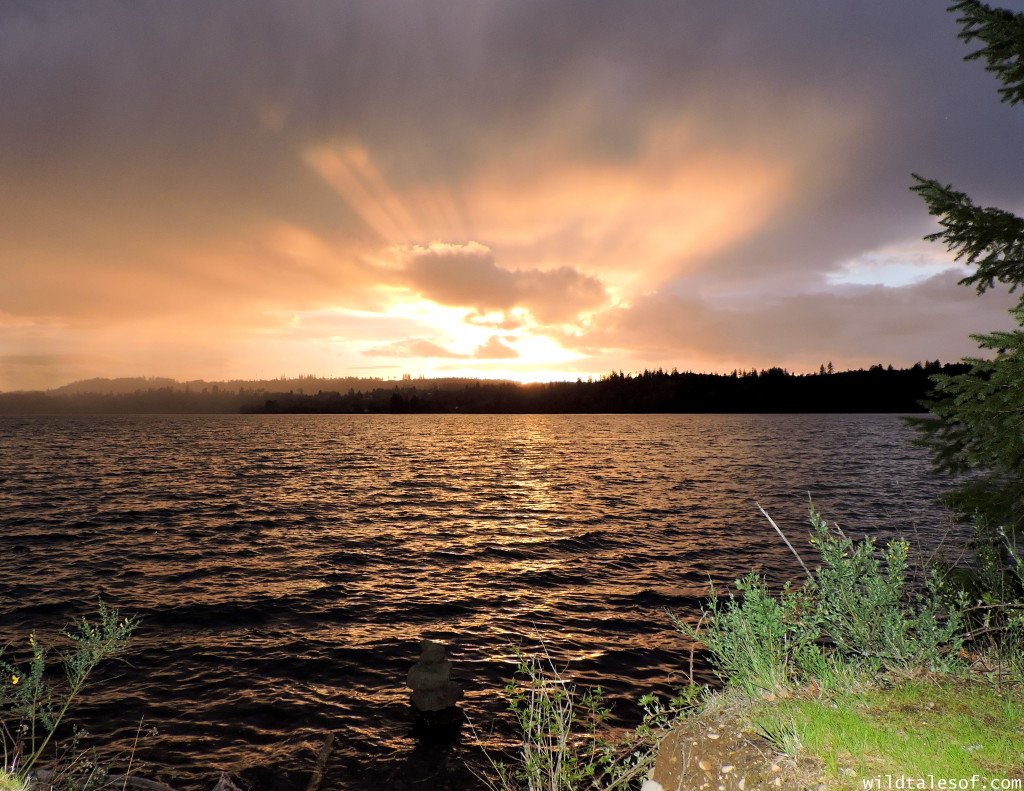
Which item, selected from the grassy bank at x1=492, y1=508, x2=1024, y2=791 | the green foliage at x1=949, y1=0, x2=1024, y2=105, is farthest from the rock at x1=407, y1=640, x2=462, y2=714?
the green foliage at x1=949, y1=0, x2=1024, y2=105

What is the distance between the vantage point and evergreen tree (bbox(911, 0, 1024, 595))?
766 cm

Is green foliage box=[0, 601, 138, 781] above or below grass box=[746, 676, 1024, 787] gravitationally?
below

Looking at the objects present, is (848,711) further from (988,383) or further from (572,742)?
(572,742)

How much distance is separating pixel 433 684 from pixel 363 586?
10.7 m

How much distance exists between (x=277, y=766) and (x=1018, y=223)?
17342mm

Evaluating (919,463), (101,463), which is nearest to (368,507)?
(101,463)

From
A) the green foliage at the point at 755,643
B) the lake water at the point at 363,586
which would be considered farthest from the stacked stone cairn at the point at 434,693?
the green foliage at the point at 755,643

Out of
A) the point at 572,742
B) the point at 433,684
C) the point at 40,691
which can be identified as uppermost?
the point at 40,691

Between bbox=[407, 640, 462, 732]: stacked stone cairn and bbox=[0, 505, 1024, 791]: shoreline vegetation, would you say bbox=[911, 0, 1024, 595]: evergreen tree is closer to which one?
A: bbox=[0, 505, 1024, 791]: shoreline vegetation

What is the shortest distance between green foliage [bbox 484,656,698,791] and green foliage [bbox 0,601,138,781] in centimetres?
538

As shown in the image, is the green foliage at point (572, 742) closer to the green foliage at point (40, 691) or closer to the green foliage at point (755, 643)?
the green foliage at point (755, 643)

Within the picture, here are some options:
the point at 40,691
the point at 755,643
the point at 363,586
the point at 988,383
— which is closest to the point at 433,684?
the point at 40,691

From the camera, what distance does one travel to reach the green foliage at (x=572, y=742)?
5.83 meters

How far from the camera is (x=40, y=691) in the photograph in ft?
28.4
